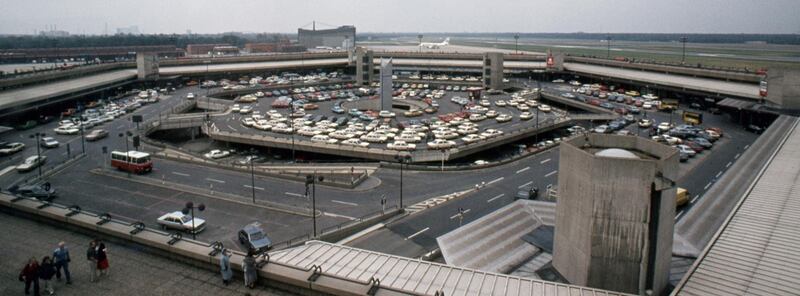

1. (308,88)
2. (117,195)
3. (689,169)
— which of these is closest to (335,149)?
(117,195)

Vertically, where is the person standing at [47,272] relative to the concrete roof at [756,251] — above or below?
above

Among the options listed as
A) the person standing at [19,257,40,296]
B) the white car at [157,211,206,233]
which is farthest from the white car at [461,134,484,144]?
the person standing at [19,257,40,296]

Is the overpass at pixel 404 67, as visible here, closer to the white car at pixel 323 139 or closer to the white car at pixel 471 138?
the white car at pixel 323 139

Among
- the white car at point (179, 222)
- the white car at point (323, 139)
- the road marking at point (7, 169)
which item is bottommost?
the white car at point (179, 222)

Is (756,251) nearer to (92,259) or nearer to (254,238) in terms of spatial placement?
(92,259)

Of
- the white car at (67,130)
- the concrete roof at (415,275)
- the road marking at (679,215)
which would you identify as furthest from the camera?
the white car at (67,130)

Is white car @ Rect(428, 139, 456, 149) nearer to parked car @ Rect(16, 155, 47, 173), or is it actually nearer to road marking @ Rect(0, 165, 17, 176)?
parked car @ Rect(16, 155, 47, 173)

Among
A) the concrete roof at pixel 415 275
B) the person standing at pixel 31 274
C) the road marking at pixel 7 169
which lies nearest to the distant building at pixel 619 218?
the concrete roof at pixel 415 275
